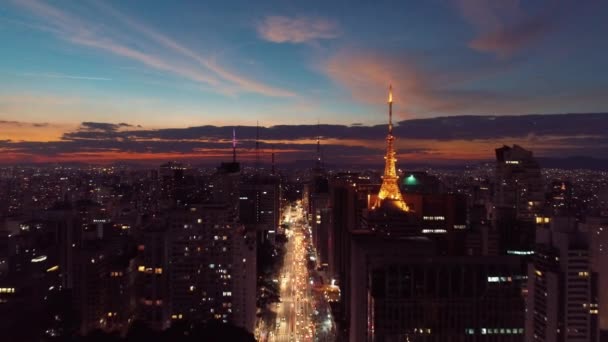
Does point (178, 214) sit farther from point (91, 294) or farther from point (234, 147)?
point (234, 147)

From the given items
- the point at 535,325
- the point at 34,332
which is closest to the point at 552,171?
the point at 535,325

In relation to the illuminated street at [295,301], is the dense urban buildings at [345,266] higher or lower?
higher

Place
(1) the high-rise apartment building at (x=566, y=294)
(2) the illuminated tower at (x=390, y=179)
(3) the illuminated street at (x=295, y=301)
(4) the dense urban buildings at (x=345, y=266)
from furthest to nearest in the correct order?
(2) the illuminated tower at (x=390, y=179), (3) the illuminated street at (x=295, y=301), (1) the high-rise apartment building at (x=566, y=294), (4) the dense urban buildings at (x=345, y=266)

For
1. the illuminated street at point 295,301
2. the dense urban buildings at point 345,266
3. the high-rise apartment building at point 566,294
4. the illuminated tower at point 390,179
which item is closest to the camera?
the dense urban buildings at point 345,266

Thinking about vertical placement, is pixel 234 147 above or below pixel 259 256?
above

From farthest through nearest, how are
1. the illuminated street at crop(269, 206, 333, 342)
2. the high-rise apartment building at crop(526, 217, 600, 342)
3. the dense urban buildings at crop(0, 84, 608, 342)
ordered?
the illuminated street at crop(269, 206, 333, 342) → the high-rise apartment building at crop(526, 217, 600, 342) → the dense urban buildings at crop(0, 84, 608, 342)

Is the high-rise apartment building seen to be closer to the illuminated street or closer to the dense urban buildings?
the dense urban buildings

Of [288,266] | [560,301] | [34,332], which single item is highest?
[560,301]

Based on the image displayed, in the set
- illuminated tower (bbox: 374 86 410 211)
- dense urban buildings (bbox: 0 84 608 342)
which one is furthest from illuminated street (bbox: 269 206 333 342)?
illuminated tower (bbox: 374 86 410 211)

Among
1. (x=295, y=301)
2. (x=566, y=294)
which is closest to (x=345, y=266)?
(x=295, y=301)

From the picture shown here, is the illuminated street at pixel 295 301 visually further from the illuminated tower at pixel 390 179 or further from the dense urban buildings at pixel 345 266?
the illuminated tower at pixel 390 179

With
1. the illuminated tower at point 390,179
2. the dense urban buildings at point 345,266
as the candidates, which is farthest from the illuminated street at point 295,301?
the illuminated tower at point 390,179
